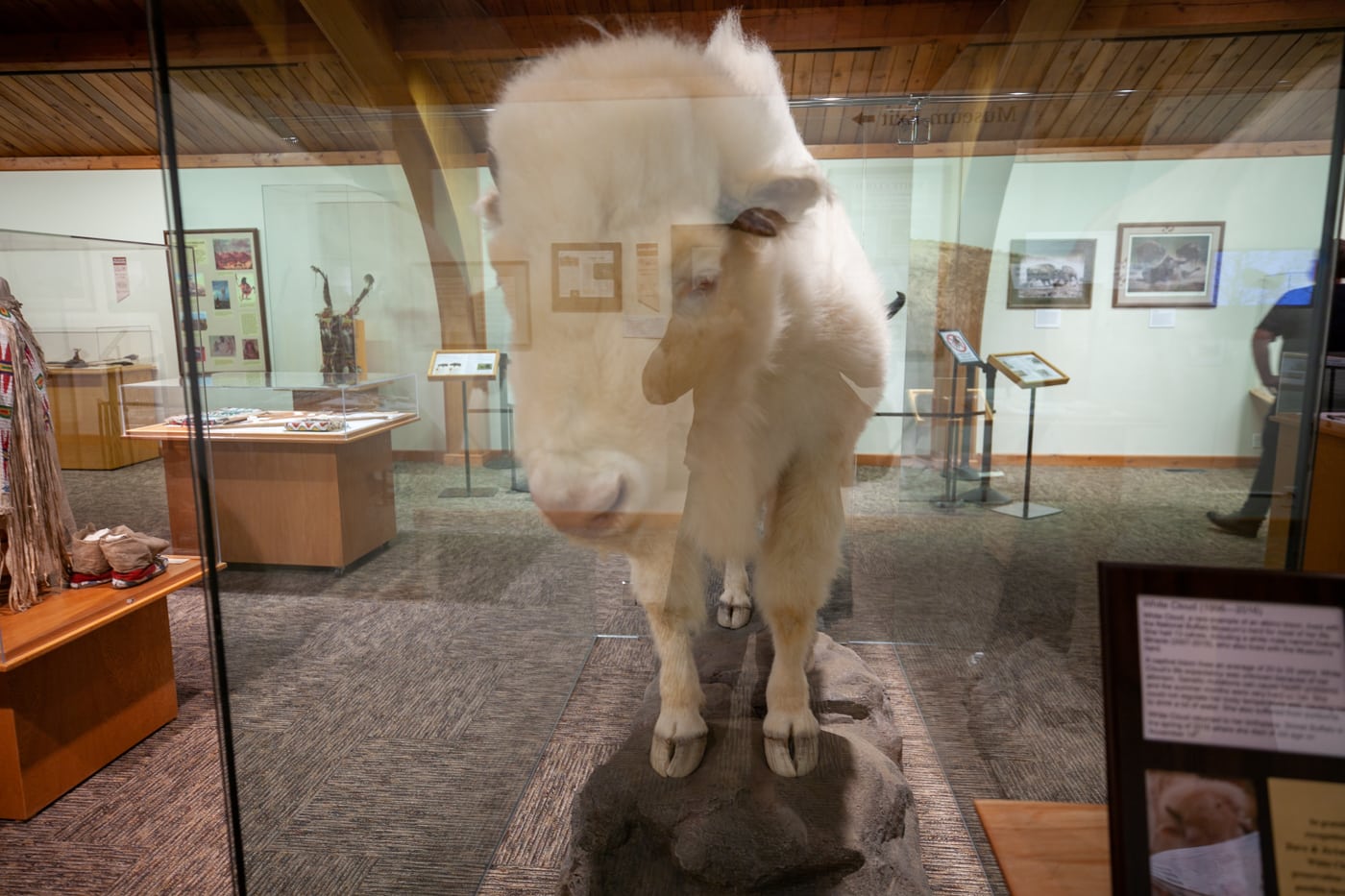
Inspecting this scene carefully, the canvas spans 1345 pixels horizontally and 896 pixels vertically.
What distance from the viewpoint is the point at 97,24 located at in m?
1.16

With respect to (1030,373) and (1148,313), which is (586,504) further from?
(1148,313)

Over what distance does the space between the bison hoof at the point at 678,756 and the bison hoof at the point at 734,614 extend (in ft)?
1.74

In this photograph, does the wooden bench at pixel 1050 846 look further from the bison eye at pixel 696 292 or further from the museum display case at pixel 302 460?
the museum display case at pixel 302 460

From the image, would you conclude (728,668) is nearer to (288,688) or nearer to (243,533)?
(288,688)

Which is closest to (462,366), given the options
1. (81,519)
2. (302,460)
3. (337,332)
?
(337,332)

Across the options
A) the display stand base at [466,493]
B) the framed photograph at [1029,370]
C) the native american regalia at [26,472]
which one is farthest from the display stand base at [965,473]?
the native american regalia at [26,472]

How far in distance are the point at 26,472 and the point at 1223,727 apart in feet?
10.1

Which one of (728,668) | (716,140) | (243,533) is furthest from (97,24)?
(728,668)

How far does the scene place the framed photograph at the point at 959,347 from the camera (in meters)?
1.44

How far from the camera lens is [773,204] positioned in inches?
43.4

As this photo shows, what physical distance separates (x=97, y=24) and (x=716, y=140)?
40.1 inches

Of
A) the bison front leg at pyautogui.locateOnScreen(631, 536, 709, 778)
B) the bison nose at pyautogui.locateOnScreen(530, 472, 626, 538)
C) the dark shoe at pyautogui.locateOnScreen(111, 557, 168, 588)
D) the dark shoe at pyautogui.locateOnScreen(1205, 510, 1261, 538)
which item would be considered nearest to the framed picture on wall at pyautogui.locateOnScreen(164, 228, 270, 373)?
the bison nose at pyautogui.locateOnScreen(530, 472, 626, 538)

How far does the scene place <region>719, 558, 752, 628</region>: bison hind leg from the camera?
1.97 m

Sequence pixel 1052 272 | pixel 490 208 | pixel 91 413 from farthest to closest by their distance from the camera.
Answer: pixel 91 413 < pixel 1052 272 < pixel 490 208
